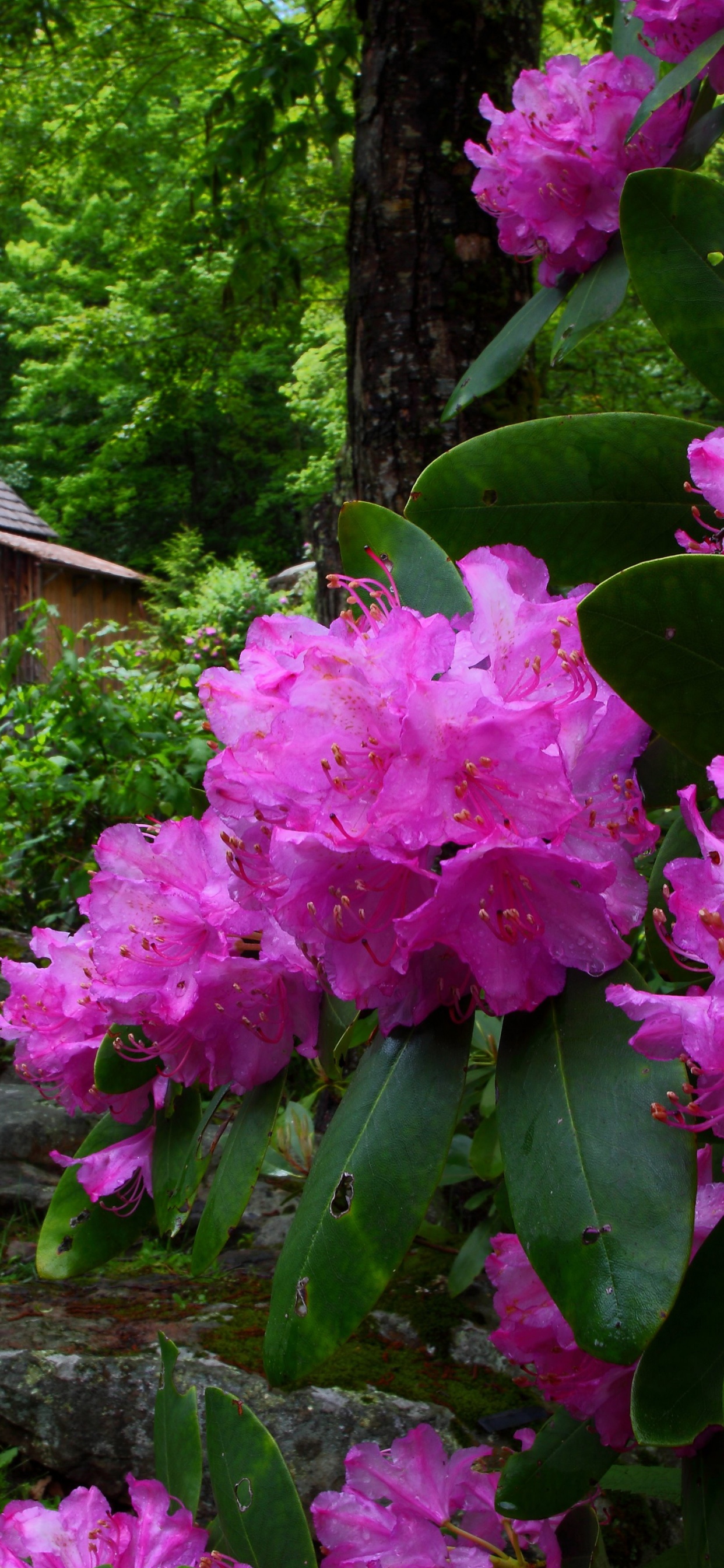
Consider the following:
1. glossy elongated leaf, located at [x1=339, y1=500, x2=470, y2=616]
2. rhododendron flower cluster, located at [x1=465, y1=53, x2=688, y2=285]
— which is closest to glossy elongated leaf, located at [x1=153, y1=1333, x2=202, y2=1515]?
glossy elongated leaf, located at [x1=339, y1=500, x2=470, y2=616]

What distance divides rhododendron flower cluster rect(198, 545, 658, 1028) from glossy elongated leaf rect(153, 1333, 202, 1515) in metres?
0.55

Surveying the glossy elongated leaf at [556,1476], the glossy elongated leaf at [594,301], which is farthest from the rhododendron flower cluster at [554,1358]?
the glossy elongated leaf at [594,301]

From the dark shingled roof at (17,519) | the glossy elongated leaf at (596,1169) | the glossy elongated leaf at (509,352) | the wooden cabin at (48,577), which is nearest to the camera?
the glossy elongated leaf at (596,1169)

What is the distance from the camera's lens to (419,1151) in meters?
0.51

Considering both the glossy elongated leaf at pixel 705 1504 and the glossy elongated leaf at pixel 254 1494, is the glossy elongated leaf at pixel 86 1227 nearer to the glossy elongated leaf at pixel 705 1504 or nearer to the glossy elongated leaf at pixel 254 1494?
the glossy elongated leaf at pixel 254 1494

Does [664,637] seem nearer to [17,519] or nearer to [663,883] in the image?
[663,883]

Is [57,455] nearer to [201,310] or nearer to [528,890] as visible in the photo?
[201,310]

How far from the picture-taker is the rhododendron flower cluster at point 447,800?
1.57 feet

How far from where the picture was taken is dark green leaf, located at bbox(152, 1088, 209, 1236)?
0.69 m

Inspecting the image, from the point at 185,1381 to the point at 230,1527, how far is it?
4.36 feet

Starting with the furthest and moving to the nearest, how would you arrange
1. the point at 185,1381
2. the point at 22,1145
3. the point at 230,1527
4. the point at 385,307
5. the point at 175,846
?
the point at 22,1145 < the point at 385,307 < the point at 185,1381 < the point at 230,1527 < the point at 175,846

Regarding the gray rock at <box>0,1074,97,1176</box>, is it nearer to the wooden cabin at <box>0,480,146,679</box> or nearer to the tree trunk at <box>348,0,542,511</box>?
the tree trunk at <box>348,0,542,511</box>

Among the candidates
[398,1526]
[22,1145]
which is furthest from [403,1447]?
[22,1145]

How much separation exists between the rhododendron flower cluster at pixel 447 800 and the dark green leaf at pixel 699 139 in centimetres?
56
